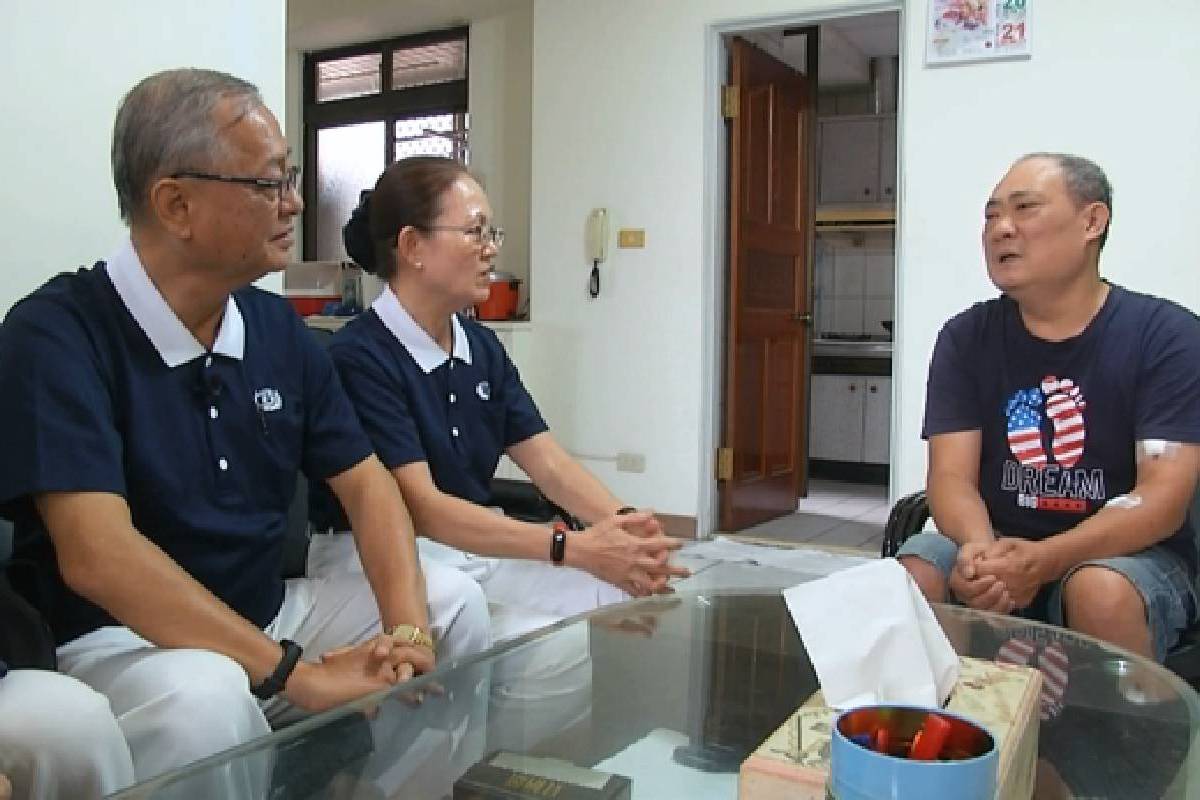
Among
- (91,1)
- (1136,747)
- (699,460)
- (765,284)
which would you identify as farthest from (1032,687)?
(765,284)

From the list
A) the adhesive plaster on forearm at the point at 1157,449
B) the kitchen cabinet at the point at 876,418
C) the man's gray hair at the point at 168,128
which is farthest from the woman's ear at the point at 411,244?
the kitchen cabinet at the point at 876,418

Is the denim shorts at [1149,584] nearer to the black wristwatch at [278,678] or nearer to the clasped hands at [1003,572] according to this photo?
the clasped hands at [1003,572]

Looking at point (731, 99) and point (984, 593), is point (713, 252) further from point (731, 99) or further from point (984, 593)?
point (984, 593)

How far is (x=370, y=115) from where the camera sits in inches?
263

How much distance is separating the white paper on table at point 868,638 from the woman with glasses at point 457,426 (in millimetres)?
781

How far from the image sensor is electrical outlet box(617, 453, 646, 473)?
4.99 meters

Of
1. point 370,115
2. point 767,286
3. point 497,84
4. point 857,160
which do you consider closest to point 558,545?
point 767,286

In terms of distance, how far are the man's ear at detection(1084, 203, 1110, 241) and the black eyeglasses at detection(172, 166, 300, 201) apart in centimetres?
139

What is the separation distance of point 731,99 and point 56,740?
165 inches

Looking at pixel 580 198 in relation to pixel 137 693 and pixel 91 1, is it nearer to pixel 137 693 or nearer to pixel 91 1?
pixel 91 1

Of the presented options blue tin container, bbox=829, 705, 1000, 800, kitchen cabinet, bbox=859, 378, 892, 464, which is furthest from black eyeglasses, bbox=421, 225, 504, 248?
kitchen cabinet, bbox=859, 378, 892, 464

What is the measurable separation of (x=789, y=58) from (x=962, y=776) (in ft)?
17.5

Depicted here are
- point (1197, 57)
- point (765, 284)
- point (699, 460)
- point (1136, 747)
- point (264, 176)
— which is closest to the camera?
point (1136, 747)

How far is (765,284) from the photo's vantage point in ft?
16.9
